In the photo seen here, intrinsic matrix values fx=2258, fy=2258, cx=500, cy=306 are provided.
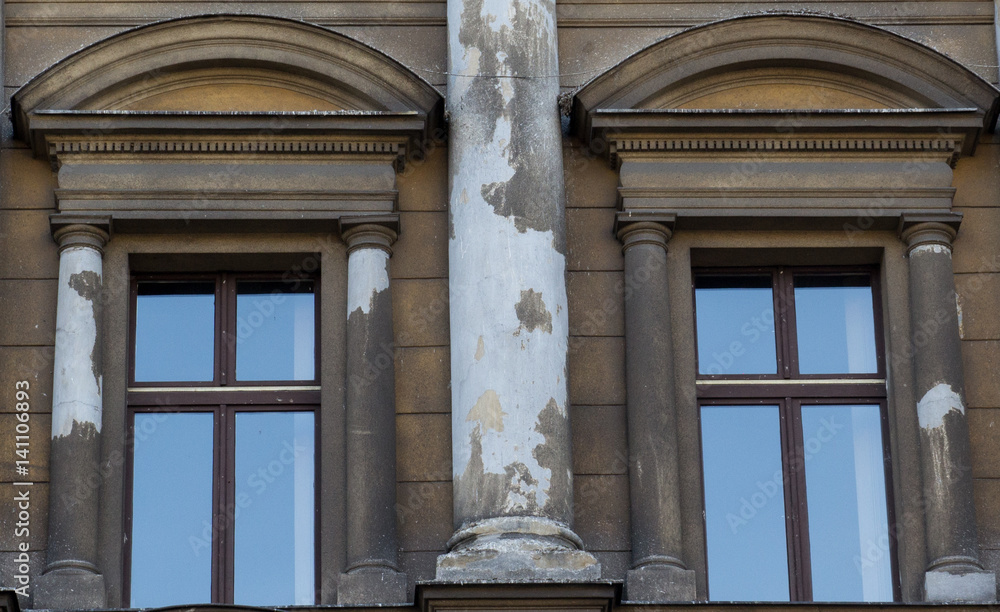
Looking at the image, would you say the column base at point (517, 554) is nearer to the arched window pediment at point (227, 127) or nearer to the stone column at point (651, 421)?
the stone column at point (651, 421)

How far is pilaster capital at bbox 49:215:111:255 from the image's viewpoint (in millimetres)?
14844

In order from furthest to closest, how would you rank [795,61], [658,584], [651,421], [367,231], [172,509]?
1. [795,61]
2. [367,231]
3. [172,509]
4. [651,421]
5. [658,584]

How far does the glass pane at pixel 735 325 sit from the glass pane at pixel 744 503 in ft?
1.05

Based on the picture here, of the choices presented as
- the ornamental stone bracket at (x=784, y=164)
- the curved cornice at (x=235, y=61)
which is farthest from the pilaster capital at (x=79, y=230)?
the ornamental stone bracket at (x=784, y=164)

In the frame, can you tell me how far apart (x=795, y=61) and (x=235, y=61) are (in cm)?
384

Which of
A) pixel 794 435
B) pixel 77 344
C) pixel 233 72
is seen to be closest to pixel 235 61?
pixel 233 72

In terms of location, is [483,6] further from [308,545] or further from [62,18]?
[308,545]

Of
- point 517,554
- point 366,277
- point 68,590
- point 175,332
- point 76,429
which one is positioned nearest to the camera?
point 517,554

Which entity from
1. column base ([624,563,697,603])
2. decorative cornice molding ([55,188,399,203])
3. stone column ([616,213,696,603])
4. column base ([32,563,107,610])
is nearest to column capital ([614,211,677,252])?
stone column ([616,213,696,603])

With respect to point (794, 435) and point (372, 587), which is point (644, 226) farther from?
point (372, 587)

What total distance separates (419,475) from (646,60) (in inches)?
129

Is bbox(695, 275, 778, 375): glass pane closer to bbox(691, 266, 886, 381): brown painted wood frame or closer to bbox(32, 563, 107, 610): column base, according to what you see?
bbox(691, 266, 886, 381): brown painted wood frame

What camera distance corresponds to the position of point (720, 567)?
47.4 feet

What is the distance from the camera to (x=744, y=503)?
48.1 ft
